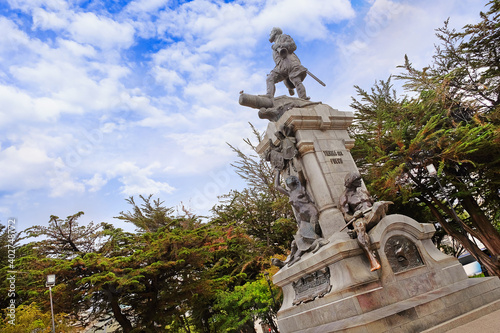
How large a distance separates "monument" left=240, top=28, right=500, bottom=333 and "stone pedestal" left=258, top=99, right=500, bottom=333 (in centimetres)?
2

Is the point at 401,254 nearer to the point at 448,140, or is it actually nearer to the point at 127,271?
the point at 448,140

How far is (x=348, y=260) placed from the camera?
17.7 ft

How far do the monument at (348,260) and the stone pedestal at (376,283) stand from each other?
2 centimetres

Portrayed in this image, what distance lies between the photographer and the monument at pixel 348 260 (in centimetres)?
477

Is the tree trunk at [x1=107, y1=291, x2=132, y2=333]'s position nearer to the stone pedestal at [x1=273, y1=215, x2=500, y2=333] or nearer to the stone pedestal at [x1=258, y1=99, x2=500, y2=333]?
the stone pedestal at [x1=258, y1=99, x2=500, y2=333]

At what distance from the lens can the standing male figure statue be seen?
920 centimetres

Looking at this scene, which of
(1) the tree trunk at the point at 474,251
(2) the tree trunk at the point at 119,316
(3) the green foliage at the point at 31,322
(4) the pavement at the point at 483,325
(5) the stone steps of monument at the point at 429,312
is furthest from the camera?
(2) the tree trunk at the point at 119,316

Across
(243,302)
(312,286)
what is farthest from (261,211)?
(312,286)

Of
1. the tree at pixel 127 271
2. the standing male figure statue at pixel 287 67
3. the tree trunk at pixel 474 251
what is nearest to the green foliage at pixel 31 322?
the tree at pixel 127 271

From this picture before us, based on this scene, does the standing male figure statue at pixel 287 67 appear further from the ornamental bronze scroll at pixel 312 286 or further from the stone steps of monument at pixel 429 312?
the stone steps of monument at pixel 429 312

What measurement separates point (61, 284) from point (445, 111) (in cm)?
1572

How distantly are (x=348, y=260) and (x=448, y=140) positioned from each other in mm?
7958

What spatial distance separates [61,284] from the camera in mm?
11523

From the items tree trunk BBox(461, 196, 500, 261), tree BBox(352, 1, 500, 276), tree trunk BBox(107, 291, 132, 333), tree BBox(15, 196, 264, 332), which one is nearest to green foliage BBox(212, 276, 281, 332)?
tree BBox(15, 196, 264, 332)
